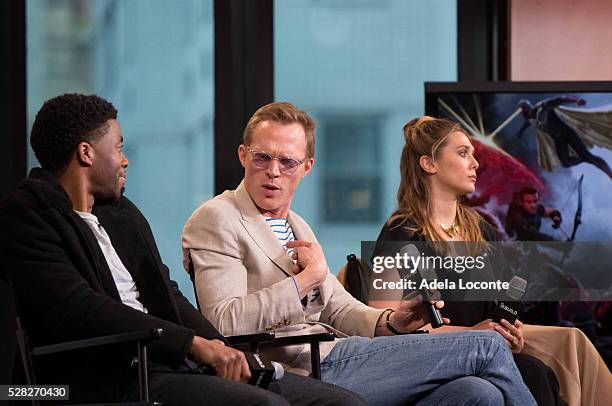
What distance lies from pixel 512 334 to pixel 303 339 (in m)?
0.94

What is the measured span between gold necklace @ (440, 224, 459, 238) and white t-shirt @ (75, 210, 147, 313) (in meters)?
1.35

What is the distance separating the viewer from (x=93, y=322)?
276 cm

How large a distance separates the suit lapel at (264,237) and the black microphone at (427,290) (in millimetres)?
463

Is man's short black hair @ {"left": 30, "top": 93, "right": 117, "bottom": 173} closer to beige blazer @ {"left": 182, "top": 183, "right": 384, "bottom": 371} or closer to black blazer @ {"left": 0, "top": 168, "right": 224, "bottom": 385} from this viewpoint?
black blazer @ {"left": 0, "top": 168, "right": 224, "bottom": 385}

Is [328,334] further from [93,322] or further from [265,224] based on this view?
[93,322]

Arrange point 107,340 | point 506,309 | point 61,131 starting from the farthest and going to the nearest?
point 506,309, point 61,131, point 107,340

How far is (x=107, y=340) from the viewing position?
267cm

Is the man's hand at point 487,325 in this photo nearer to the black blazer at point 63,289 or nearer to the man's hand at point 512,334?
the man's hand at point 512,334

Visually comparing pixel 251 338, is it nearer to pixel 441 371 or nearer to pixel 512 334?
pixel 441 371

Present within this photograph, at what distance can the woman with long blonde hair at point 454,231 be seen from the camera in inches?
152

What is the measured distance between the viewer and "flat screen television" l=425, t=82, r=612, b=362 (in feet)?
15.4

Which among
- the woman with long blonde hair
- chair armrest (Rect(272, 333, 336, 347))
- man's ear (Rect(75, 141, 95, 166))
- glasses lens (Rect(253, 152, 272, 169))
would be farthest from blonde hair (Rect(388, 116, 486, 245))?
man's ear (Rect(75, 141, 95, 166))

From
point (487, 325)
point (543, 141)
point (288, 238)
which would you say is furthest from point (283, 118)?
point (543, 141)

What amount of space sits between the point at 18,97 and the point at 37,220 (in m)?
2.58
